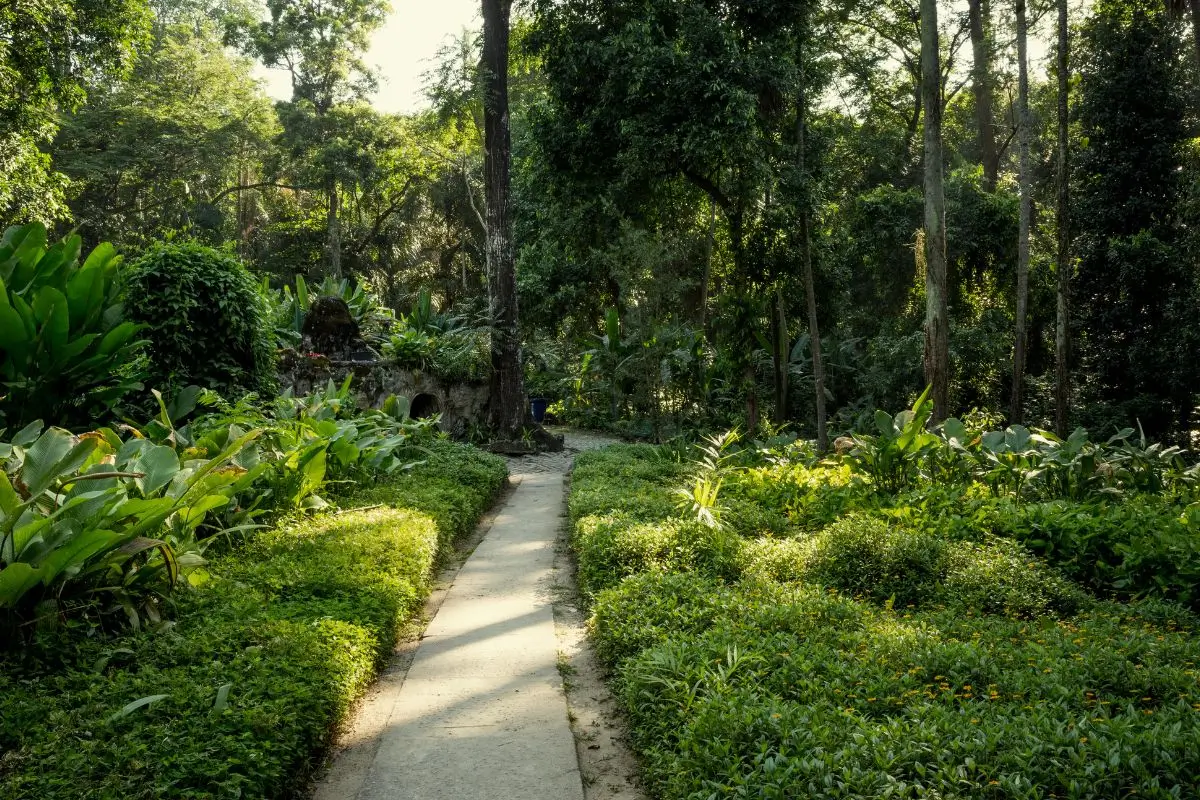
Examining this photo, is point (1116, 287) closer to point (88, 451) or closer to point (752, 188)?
point (752, 188)

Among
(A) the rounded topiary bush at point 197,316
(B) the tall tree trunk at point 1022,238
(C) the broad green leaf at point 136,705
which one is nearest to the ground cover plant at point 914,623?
(C) the broad green leaf at point 136,705

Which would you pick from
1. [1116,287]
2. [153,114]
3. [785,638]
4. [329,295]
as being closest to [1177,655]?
[785,638]

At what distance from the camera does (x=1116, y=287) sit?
1569 centimetres

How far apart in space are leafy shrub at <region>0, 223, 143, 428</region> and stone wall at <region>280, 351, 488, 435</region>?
5.11m

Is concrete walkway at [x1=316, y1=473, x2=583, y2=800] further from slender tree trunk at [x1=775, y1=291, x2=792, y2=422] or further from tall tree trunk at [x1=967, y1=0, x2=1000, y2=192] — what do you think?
tall tree trunk at [x1=967, y1=0, x2=1000, y2=192]

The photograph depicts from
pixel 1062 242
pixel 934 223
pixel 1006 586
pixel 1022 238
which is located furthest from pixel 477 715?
pixel 1022 238

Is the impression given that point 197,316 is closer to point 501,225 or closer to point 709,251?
Result: point 501,225

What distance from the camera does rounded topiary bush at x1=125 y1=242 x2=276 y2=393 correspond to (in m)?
7.54

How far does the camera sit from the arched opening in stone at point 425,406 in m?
13.2

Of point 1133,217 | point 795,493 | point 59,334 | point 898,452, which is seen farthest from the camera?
point 1133,217

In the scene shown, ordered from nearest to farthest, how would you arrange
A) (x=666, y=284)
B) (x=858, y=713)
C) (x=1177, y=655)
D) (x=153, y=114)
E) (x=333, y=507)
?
(x=858, y=713) < (x=1177, y=655) < (x=333, y=507) < (x=666, y=284) < (x=153, y=114)

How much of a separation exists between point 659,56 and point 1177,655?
449 inches

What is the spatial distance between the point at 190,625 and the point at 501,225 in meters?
9.92

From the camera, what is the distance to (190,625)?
3818 millimetres
